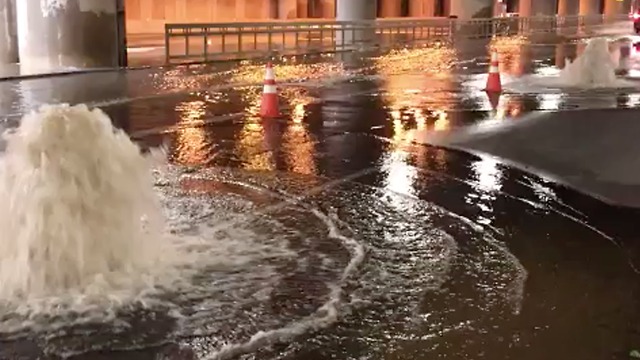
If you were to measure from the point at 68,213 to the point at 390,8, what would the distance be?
5883 centimetres

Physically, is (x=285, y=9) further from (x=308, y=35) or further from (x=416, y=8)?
(x=416, y=8)

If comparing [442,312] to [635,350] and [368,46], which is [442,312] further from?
[368,46]

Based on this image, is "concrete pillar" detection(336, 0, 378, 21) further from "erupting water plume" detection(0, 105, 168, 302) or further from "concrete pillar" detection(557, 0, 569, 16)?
"concrete pillar" detection(557, 0, 569, 16)

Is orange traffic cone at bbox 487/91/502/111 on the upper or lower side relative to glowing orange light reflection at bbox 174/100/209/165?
upper

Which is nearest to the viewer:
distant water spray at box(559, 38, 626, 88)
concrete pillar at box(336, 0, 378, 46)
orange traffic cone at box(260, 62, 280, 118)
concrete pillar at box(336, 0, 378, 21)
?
orange traffic cone at box(260, 62, 280, 118)

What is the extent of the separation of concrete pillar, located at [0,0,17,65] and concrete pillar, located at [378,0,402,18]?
135ft

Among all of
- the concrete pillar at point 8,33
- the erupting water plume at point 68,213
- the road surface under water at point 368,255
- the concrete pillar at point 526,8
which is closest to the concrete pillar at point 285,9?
the concrete pillar at point 526,8

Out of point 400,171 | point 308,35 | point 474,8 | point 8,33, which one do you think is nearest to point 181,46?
point 308,35

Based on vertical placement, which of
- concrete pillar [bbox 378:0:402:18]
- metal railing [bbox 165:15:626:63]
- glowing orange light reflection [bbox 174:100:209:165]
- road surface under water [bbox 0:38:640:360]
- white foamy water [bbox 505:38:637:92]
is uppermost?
concrete pillar [bbox 378:0:402:18]

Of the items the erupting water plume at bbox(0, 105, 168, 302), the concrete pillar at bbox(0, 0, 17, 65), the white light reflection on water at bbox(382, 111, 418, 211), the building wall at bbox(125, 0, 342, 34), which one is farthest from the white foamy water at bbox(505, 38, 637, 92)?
the building wall at bbox(125, 0, 342, 34)

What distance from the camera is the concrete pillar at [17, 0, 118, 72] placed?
21.8 metres

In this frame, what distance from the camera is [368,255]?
6254 millimetres

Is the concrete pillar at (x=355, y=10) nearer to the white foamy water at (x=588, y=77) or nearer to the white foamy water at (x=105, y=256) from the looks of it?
the white foamy water at (x=588, y=77)

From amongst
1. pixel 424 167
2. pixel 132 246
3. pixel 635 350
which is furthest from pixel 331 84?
pixel 635 350
